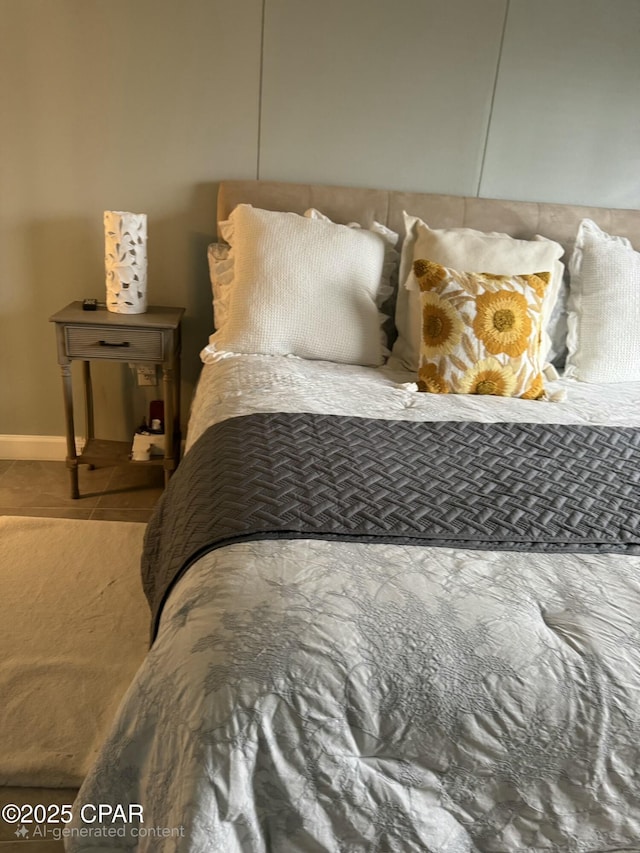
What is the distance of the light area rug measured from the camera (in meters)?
1.42

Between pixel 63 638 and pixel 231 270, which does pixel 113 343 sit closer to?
pixel 231 270

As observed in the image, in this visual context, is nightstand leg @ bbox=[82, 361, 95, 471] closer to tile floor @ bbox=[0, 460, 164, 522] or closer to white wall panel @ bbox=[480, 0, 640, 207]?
tile floor @ bbox=[0, 460, 164, 522]

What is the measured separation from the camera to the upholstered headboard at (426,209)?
2385 millimetres

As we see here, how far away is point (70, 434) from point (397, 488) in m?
1.55

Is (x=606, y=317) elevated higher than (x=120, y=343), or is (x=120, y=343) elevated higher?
(x=606, y=317)

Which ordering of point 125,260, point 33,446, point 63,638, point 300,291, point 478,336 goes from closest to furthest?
point 63,638 < point 478,336 < point 300,291 < point 125,260 < point 33,446

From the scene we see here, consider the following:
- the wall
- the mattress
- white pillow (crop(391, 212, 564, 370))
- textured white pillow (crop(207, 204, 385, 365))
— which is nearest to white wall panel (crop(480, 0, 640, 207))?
the wall

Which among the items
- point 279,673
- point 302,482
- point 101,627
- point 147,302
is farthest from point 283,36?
point 279,673

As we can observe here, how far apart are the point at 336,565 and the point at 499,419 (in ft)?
2.90

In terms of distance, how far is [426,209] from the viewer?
96.8 inches

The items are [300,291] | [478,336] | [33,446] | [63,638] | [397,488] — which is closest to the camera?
Result: [397,488]

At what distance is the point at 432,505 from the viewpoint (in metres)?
1.24

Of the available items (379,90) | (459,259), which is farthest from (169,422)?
(379,90)

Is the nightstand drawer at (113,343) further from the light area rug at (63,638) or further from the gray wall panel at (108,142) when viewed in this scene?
the light area rug at (63,638)
